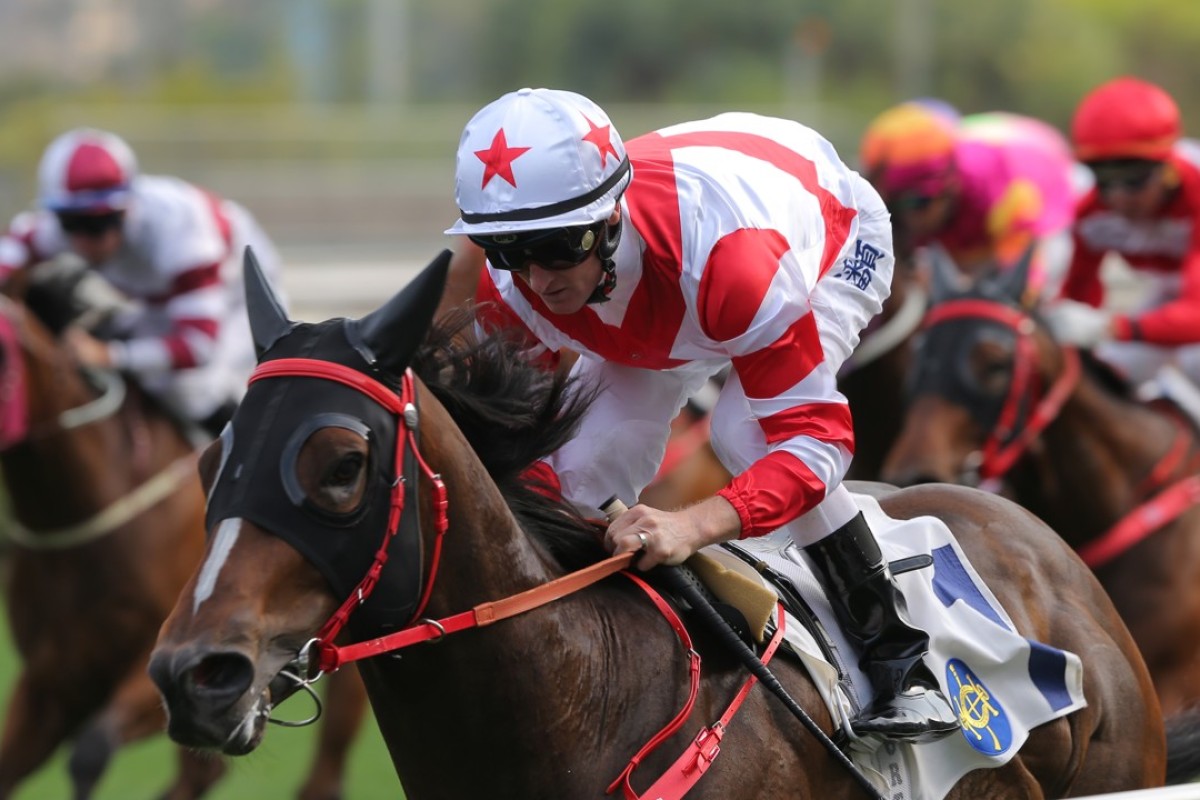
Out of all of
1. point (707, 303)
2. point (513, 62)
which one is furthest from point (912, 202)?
point (513, 62)

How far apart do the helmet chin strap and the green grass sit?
3.37 meters

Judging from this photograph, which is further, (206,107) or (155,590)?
(206,107)

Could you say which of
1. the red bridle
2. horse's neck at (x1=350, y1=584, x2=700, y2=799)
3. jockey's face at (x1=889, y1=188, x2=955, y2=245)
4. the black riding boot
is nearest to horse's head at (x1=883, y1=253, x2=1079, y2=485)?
the red bridle

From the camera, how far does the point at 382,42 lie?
A: 23.1 meters

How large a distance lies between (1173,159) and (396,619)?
4149 millimetres

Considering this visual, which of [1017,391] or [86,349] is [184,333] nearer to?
[86,349]

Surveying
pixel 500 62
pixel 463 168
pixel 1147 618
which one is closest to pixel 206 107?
pixel 500 62

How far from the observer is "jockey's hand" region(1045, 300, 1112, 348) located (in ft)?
17.7

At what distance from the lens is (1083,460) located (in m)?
5.23

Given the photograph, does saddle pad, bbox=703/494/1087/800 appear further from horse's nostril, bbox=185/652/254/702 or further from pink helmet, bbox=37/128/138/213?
pink helmet, bbox=37/128/138/213

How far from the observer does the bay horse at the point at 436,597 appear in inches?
86.1

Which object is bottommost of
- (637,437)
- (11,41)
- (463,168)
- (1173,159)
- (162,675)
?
(11,41)

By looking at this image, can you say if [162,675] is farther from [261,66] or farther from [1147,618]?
[261,66]

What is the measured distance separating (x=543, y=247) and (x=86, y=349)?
3632 mm
